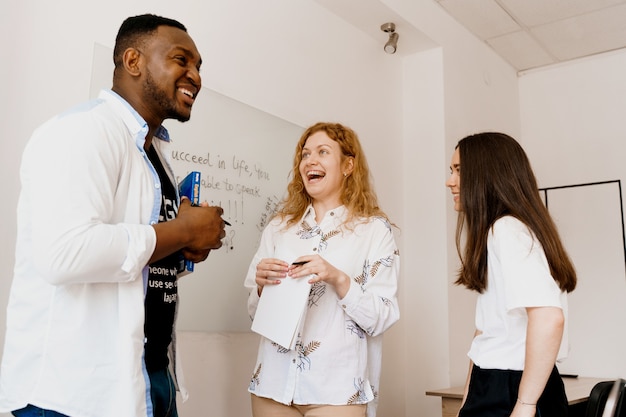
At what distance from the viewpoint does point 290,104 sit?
2.78m

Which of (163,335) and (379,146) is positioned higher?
(379,146)

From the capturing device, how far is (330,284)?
187 cm

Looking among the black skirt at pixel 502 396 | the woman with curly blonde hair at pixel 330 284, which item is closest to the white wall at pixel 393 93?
the woman with curly blonde hair at pixel 330 284

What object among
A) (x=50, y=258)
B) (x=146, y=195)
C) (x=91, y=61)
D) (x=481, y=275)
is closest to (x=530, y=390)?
(x=481, y=275)

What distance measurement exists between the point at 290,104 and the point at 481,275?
1460mm

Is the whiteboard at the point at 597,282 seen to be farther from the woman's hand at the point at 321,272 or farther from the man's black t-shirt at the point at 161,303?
→ the man's black t-shirt at the point at 161,303

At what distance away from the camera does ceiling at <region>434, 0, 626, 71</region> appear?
3547 millimetres

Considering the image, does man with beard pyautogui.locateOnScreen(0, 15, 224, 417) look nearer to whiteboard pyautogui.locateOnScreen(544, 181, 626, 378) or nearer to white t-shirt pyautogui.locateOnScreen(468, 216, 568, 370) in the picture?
white t-shirt pyautogui.locateOnScreen(468, 216, 568, 370)

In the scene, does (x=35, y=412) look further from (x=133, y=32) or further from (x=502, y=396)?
(x=502, y=396)

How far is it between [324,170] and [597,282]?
8.72 ft

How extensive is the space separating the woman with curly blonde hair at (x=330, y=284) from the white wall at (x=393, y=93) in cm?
64

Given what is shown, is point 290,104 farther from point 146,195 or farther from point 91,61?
point 146,195

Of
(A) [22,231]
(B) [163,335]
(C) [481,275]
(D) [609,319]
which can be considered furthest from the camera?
(D) [609,319]

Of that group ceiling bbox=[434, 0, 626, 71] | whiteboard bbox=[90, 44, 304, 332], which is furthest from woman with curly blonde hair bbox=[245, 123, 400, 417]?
ceiling bbox=[434, 0, 626, 71]
